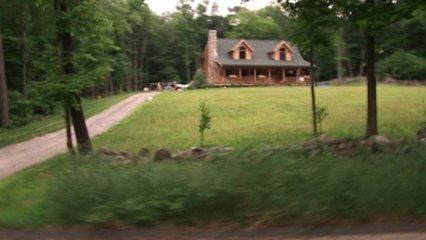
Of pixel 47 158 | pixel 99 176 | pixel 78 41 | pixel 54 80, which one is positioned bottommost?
pixel 47 158

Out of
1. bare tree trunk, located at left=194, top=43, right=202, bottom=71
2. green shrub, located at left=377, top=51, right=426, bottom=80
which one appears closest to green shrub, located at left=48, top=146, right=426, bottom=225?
green shrub, located at left=377, top=51, right=426, bottom=80

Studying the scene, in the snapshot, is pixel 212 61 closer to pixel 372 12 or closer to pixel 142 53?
pixel 142 53

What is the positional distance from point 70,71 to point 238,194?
8.77 m

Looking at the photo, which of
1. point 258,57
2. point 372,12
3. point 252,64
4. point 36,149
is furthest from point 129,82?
point 372,12

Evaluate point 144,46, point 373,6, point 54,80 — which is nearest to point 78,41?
point 54,80

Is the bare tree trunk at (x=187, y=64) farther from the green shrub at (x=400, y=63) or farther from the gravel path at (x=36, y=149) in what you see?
the green shrub at (x=400, y=63)

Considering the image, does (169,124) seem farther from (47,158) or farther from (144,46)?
(144,46)

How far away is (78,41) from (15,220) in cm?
871

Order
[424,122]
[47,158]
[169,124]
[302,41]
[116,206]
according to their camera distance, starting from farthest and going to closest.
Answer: [169,124] → [424,122] → [47,158] → [302,41] → [116,206]

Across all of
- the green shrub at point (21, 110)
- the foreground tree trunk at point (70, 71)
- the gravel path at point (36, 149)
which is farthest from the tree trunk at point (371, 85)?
the green shrub at point (21, 110)

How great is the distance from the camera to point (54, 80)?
1341cm

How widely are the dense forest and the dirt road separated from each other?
24.5 ft

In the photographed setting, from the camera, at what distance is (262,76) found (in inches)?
2753

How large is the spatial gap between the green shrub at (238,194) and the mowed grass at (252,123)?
7069 mm
